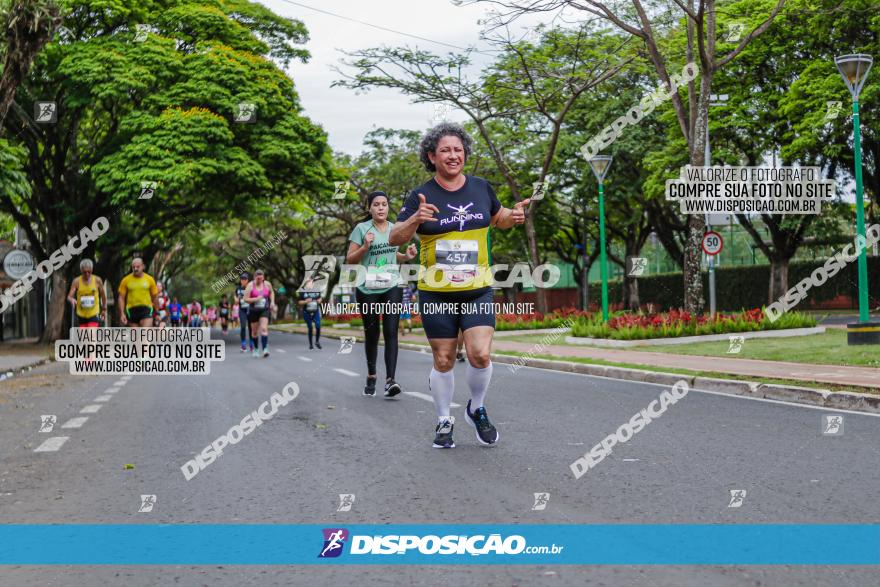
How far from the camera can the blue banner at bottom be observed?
3811 mm

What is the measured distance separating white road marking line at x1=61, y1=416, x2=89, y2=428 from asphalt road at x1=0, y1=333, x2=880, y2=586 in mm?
53

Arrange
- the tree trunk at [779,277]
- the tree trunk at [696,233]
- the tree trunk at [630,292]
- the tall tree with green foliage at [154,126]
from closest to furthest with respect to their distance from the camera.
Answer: the tree trunk at [696,233], the tall tree with green foliage at [154,126], the tree trunk at [779,277], the tree trunk at [630,292]

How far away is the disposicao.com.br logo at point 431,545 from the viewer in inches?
156

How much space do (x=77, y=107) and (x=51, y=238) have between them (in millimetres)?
4409

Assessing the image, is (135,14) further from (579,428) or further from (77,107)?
(579,428)

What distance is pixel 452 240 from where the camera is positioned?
244 inches

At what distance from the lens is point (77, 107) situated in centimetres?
2741

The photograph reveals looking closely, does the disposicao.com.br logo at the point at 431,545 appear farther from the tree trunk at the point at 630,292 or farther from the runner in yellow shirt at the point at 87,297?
the tree trunk at the point at 630,292

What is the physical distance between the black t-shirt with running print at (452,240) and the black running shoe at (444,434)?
95cm

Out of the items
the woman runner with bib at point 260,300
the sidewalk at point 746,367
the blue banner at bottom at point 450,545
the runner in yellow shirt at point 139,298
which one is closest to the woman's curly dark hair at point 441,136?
the blue banner at bottom at point 450,545

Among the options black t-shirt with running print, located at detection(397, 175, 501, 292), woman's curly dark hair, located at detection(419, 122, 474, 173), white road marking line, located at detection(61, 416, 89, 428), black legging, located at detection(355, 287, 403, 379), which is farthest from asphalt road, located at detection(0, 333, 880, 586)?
woman's curly dark hair, located at detection(419, 122, 474, 173)

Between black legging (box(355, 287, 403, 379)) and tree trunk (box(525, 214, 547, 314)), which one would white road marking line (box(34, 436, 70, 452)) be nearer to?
black legging (box(355, 287, 403, 379))

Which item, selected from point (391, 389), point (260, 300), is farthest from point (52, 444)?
point (260, 300)

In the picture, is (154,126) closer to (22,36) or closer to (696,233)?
(22,36)
